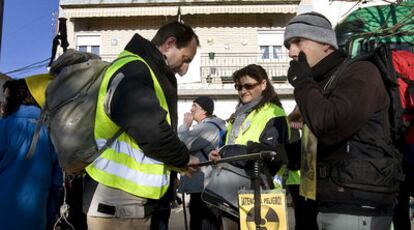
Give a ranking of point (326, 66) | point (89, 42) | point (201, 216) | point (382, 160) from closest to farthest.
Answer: point (382, 160), point (326, 66), point (201, 216), point (89, 42)

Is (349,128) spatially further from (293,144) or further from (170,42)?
(170,42)

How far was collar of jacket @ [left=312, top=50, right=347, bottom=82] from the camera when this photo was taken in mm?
2244

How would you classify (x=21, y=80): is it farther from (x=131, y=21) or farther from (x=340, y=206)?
(x=131, y=21)

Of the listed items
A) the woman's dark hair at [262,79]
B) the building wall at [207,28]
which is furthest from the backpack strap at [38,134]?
the building wall at [207,28]

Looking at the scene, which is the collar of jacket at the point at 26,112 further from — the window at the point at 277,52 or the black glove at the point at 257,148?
the window at the point at 277,52

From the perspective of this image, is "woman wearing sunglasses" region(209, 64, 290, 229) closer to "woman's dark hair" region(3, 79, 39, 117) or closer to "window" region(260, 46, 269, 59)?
"woman's dark hair" region(3, 79, 39, 117)

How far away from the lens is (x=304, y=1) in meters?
18.2

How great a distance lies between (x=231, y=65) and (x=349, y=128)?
15.3 meters

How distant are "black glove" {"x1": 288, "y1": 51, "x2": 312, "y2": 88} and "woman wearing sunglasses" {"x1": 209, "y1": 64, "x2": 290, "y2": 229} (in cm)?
66

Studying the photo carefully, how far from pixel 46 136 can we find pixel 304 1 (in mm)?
16759

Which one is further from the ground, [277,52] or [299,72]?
[277,52]

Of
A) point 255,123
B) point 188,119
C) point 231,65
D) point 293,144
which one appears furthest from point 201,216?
point 231,65

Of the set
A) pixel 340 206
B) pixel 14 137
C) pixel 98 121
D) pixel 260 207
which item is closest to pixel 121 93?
pixel 98 121

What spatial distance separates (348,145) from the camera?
2018 millimetres
